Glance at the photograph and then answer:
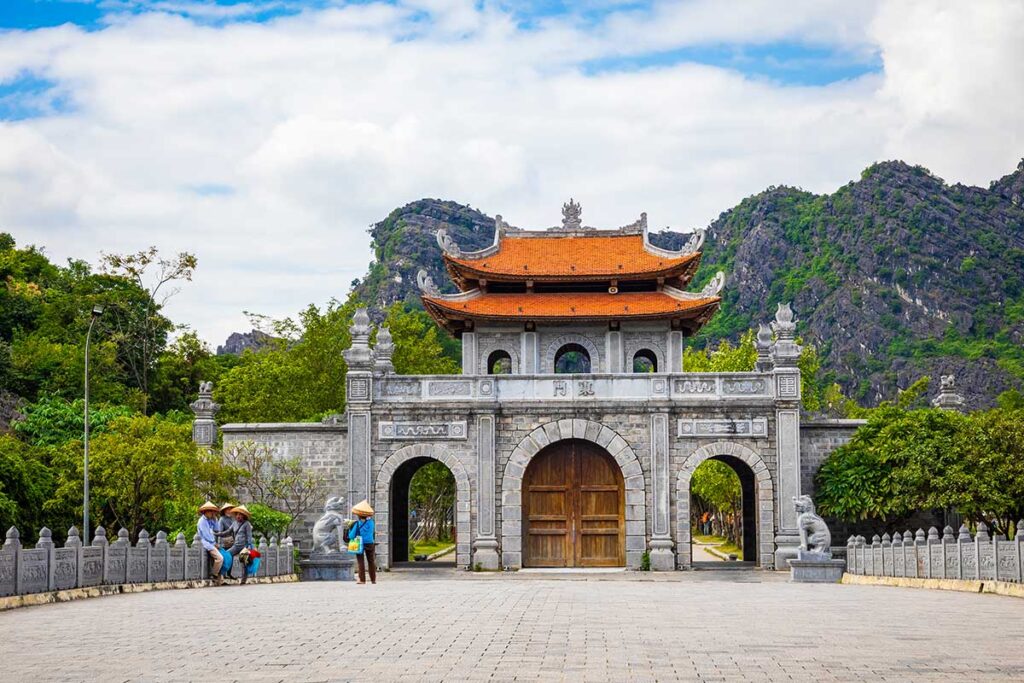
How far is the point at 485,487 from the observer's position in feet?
108

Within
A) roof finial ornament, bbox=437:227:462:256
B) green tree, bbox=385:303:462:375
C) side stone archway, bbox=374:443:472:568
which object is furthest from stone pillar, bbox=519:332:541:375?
green tree, bbox=385:303:462:375

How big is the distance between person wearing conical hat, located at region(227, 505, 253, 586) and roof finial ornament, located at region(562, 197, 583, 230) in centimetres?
1837

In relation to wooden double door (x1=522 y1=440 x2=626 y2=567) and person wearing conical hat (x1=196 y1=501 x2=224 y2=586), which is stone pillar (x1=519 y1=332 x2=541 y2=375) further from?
person wearing conical hat (x1=196 y1=501 x2=224 y2=586)

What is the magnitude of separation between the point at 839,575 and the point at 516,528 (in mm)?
8954

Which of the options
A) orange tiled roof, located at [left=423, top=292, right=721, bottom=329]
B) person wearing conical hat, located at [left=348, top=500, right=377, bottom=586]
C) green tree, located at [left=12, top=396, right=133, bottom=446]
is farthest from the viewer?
green tree, located at [left=12, top=396, right=133, bottom=446]

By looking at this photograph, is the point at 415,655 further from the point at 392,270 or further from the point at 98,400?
the point at 392,270

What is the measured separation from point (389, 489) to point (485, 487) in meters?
2.50

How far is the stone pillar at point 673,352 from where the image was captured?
35406 mm

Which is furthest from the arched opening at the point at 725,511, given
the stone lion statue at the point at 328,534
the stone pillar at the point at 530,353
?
the stone lion statue at the point at 328,534

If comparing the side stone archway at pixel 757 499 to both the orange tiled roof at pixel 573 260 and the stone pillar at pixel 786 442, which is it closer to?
the stone pillar at pixel 786 442

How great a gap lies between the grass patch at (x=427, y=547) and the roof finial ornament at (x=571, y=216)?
1259 centimetres

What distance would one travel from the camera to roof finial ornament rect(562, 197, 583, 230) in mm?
38938

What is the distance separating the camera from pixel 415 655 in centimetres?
1013

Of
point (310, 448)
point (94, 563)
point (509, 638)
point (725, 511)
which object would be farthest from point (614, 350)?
point (509, 638)
